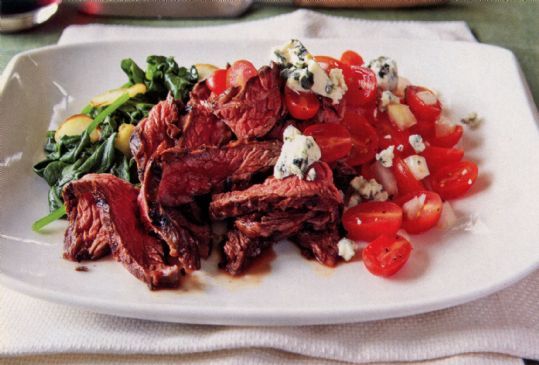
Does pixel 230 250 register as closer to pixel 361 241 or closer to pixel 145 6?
pixel 361 241

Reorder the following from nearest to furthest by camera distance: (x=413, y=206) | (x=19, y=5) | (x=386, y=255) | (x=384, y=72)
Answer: (x=386, y=255) < (x=413, y=206) < (x=384, y=72) < (x=19, y=5)

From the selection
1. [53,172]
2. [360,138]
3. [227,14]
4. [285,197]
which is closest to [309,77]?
[360,138]

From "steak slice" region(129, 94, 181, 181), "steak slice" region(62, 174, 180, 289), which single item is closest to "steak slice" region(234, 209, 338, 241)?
"steak slice" region(62, 174, 180, 289)

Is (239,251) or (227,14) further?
(227,14)

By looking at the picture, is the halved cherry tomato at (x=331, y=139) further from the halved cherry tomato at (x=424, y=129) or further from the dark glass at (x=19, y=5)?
the dark glass at (x=19, y=5)

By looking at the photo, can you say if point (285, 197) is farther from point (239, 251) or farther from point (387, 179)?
point (387, 179)

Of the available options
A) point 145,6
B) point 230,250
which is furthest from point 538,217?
point 145,6
